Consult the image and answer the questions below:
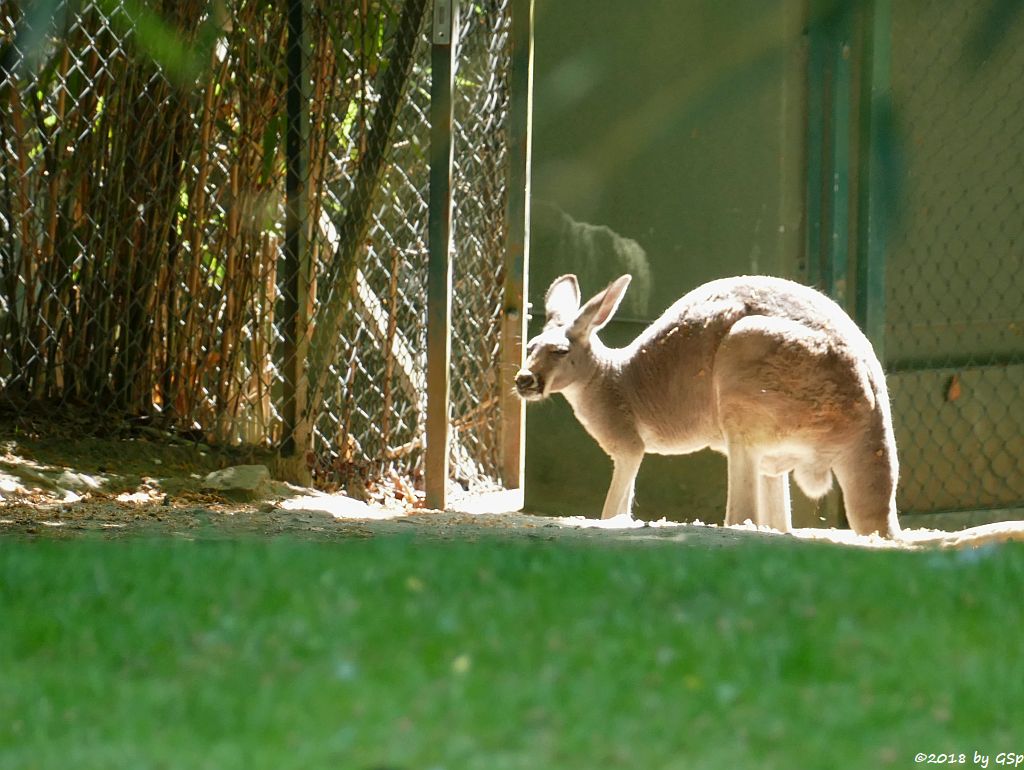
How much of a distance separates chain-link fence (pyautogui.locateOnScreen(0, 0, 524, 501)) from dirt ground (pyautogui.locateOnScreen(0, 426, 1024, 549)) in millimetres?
292

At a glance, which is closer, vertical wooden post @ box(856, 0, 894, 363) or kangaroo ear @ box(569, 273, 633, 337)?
kangaroo ear @ box(569, 273, 633, 337)

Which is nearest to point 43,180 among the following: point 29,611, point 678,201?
point 678,201

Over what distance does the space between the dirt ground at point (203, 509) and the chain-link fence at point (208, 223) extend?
29 centimetres

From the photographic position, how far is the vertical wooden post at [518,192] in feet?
28.2

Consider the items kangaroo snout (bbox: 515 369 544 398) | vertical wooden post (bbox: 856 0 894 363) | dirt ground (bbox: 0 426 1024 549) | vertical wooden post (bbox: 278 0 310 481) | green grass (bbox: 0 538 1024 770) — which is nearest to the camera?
green grass (bbox: 0 538 1024 770)

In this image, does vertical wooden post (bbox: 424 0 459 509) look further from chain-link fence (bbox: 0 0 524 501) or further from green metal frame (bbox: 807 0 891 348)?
green metal frame (bbox: 807 0 891 348)

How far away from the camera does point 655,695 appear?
285 cm

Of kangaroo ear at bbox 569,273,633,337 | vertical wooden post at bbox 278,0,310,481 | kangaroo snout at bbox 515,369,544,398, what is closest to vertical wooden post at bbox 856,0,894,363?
kangaroo ear at bbox 569,273,633,337

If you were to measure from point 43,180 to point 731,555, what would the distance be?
16.4 ft

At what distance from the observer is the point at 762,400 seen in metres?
6.68

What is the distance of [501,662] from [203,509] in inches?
142

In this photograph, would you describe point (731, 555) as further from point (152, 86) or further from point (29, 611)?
point (152, 86)

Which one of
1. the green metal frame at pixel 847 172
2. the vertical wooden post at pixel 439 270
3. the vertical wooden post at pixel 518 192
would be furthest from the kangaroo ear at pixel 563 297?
the green metal frame at pixel 847 172

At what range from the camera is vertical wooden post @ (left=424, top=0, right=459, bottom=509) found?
7.69 m
